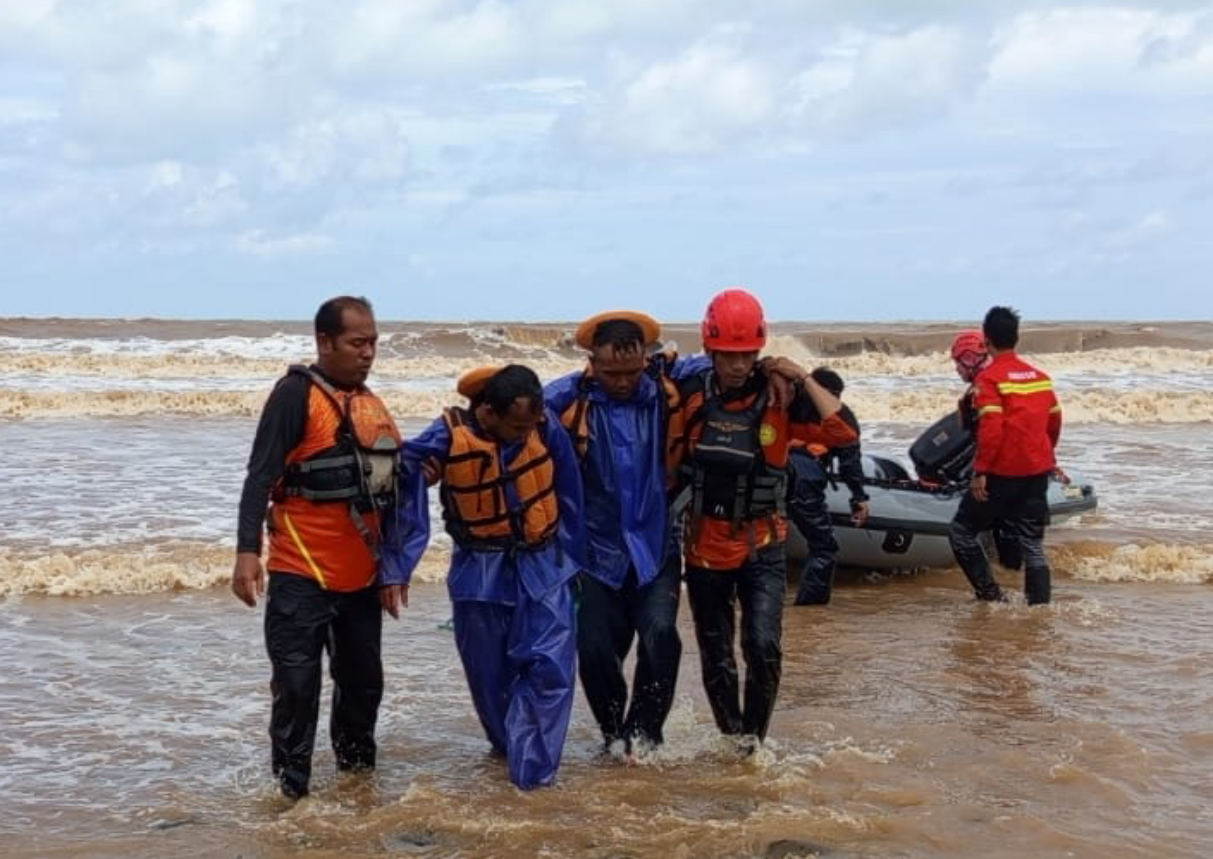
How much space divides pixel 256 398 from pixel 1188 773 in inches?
813

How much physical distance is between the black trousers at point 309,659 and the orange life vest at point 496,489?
1.41ft

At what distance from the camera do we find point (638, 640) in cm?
536

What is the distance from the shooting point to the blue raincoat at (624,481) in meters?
5.20

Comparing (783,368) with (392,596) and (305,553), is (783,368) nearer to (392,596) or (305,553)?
(392,596)

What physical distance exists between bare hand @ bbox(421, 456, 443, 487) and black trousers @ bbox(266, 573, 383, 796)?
43 cm

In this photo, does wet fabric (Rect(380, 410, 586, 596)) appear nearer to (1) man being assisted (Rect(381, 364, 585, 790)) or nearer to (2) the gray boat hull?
(1) man being assisted (Rect(381, 364, 585, 790))

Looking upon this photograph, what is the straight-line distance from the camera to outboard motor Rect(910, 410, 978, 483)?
998 cm

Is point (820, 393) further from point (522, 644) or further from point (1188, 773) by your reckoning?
point (1188, 773)

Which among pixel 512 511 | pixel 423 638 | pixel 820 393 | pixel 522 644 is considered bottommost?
pixel 423 638

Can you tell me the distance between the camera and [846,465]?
870cm

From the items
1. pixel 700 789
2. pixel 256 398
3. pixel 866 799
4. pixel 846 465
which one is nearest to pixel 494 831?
pixel 700 789

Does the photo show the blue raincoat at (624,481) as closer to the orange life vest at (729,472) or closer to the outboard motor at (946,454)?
the orange life vest at (729,472)

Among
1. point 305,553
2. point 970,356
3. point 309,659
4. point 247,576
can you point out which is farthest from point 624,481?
point 970,356

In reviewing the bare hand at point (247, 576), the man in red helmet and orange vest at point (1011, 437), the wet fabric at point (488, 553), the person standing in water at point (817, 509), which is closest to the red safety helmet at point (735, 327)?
the wet fabric at point (488, 553)
